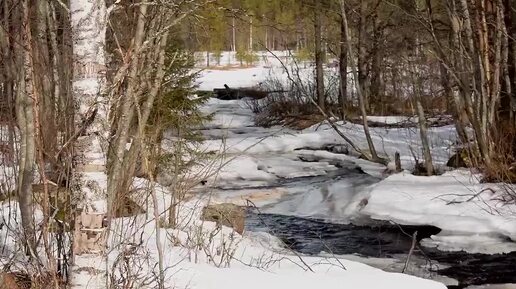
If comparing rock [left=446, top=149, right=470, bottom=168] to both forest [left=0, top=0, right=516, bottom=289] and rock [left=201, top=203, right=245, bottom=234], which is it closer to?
forest [left=0, top=0, right=516, bottom=289]

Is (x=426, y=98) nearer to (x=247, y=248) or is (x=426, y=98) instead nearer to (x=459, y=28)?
(x=459, y=28)

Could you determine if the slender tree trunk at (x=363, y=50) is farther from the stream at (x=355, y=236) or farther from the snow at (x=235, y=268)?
the snow at (x=235, y=268)

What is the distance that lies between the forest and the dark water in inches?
1.4

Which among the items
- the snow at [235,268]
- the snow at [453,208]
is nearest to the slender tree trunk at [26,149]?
the snow at [235,268]

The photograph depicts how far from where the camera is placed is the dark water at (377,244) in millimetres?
7145

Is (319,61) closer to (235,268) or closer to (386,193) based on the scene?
(386,193)

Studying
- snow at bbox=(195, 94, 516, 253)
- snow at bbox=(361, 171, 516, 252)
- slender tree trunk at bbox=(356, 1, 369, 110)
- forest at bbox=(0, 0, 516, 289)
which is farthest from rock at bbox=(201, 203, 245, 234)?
slender tree trunk at bbox=(356, 1, 369, 110)

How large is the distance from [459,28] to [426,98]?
7.23 m

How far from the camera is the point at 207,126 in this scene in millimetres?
21094

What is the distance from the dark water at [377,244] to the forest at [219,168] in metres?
0.04

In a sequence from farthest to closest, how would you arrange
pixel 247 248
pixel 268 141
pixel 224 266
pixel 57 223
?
1. pixel 268 141
2. pixel 247 248
3. pixel 224 266
4. pixel 57 223

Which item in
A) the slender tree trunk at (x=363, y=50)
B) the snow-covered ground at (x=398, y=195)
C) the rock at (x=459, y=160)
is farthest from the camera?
the slender tree trunk at (x=363, y=50)

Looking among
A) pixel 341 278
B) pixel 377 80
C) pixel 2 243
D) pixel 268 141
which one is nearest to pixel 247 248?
pixel 341 278

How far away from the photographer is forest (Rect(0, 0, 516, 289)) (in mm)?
3793
